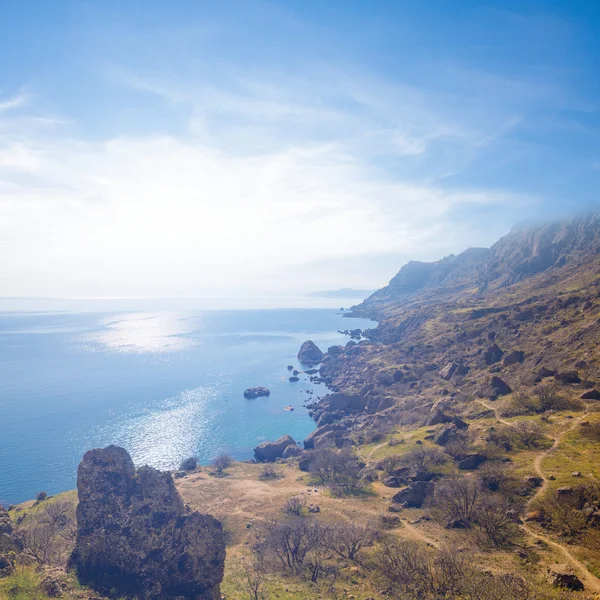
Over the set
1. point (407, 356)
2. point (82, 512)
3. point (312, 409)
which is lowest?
point (312, 409)

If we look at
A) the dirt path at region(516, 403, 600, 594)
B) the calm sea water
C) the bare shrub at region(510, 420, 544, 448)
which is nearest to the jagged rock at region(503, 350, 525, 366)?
the bare shrub at region(510, 420, 544, 448)

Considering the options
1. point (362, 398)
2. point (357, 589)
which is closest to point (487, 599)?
point (357, 589)

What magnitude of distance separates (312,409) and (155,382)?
79467mm

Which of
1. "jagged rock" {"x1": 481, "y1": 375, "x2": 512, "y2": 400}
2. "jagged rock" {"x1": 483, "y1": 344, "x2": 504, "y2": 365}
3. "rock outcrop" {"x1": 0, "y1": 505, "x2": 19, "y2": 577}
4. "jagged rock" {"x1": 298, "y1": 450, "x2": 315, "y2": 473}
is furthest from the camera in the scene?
"jagged rock" {"x1": 483, "y1": 344, "x2": 504, "y2": 365}

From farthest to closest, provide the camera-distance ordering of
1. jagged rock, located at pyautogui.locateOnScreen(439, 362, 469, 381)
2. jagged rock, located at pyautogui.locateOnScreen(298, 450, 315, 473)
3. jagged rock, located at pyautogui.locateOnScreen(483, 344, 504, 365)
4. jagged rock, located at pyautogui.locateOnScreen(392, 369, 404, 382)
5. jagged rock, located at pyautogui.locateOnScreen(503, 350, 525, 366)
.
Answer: jagged rock, located at pyautogui.locateOnScreen(392, 369, 404, 382)
jagged rock, located at pyautogui.locateOnScreen(439, 362, 469, 381)
jagged rock, located at pyautogui.locateOnScreen(483, 344, 504, 365)
jagged rock, located at pyautogui.locateOnScreen(503, 350, 525, 366)
jagged rock, located at pyautogui.locateOnScreen(298, 450, 315, 473)

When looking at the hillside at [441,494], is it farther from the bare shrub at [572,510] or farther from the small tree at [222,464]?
the small tree at [222,464]

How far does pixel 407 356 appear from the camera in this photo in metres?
164

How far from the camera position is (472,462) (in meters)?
59.7

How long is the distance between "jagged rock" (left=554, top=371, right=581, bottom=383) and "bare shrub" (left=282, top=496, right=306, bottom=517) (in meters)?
64.1

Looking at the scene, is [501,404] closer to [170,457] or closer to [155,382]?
[170,457]

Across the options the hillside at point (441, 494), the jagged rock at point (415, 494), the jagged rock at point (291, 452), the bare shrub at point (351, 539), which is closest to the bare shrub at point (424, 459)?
the hillside at point (441, 494)

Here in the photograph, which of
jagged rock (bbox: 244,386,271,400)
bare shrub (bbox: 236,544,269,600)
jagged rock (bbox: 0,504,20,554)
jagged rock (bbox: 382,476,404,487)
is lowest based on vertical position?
jagged rock (bbox: 244,386,271,400)

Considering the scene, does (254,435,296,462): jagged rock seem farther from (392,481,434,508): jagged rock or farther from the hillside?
(392,481,434,508): jagged rock

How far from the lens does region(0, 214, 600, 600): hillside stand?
3253 centimetres
